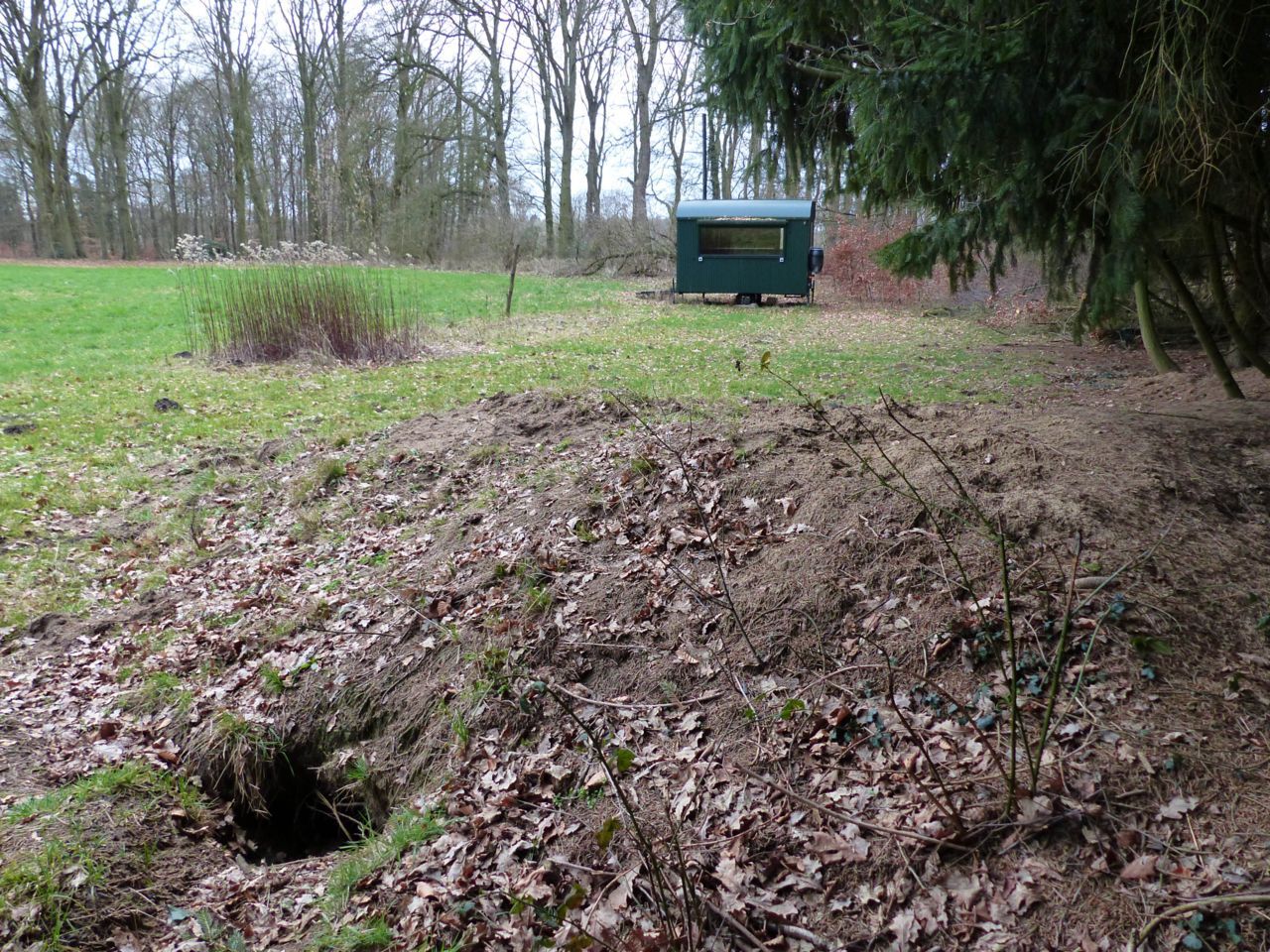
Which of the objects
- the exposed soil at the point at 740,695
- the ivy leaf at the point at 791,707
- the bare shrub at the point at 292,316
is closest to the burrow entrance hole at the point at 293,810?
the exposed soil at the point at 740,695

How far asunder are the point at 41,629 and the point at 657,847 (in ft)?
13.4

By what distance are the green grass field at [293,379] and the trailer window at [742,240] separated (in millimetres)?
2918

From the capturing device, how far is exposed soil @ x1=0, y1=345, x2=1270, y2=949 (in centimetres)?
252

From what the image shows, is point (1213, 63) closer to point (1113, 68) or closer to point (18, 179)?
point (1113, 68)

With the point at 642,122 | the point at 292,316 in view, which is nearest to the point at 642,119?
the point at 642,122

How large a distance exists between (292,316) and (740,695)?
1014 centimetres

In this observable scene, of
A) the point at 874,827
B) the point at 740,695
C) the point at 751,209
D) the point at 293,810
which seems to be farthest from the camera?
the point at 751,209

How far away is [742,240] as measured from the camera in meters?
20.3

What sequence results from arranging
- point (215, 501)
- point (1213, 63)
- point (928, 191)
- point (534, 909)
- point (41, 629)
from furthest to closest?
1. point (215, 501)
2. point (928, 191)
3. point (41, 629)
4. point (1213, 63)
5. point (534, 909)

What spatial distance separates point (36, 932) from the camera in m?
2.87

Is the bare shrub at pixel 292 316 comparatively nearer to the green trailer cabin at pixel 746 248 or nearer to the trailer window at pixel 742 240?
the green trailer cabin at pixel 746 248

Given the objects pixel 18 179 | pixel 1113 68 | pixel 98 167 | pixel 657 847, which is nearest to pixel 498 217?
pixel 98 167

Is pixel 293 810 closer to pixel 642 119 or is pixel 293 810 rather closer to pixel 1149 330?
pixel 1149 330

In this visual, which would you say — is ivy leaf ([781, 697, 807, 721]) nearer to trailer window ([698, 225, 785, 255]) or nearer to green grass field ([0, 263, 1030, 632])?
green grass field ([0, 263, 1030, 632])
